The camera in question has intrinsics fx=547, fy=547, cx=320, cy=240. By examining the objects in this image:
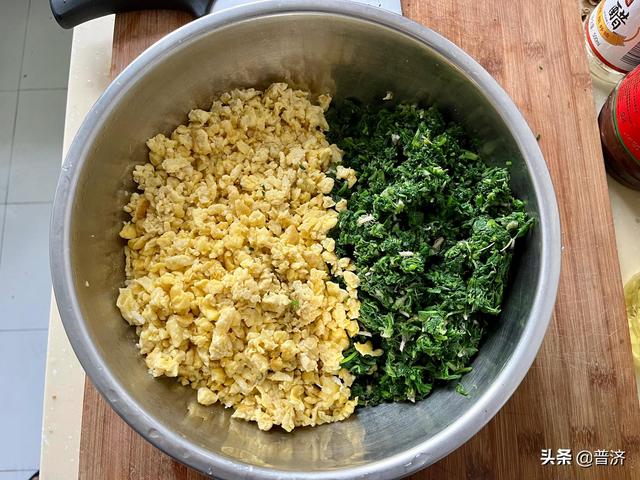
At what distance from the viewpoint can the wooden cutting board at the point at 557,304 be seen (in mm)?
1350

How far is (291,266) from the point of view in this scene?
1318 millimetres

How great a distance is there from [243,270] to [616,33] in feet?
3.95

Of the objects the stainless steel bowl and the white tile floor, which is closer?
the stainless steel bowl

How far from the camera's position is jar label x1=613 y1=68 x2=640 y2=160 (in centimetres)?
140

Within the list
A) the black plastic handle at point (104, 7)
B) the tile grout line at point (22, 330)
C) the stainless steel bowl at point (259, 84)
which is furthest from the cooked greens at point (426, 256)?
the tile grout line at point (22, 330)

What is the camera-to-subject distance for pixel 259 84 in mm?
1496

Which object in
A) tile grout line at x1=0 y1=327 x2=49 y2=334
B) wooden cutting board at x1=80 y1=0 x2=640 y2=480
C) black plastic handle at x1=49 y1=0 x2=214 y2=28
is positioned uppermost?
black plastic handle at x1=49 y1=0 x2=214 y2=28

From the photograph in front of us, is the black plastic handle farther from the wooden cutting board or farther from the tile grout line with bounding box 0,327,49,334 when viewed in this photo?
the tile grout line with bounding box 0,327,49,334

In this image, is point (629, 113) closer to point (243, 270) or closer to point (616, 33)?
point (616, 33)

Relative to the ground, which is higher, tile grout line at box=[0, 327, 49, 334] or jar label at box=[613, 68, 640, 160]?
jar label at box=[613, 68, 640, 160]

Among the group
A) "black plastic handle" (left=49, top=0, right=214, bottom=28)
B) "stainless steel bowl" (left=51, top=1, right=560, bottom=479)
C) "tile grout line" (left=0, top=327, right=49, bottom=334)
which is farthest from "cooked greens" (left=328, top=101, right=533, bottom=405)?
"tile grout line" (left=0, top=327, right=49, bottom=334)

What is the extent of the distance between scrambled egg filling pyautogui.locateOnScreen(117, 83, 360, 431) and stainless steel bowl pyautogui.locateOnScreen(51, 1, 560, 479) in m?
0.05

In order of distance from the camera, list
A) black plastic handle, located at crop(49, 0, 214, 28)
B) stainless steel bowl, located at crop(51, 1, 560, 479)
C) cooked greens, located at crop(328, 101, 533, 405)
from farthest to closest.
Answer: black plastic handle, located at crop(49, 0, 214, 28) < cooked greens, located at crop(328, 101, 533, 405) < stainless steel bowl, located at crop(51, 1, 560, 479)

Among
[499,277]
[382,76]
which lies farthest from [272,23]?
[499,277]
